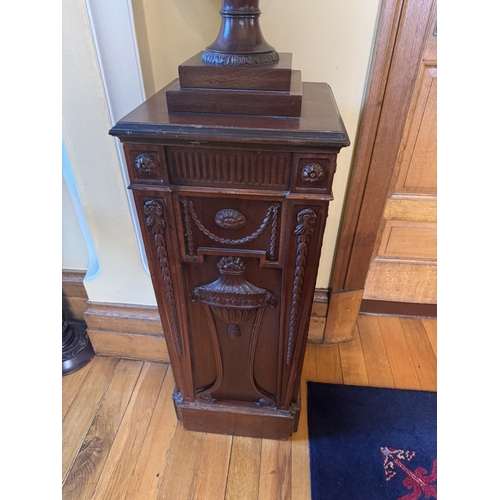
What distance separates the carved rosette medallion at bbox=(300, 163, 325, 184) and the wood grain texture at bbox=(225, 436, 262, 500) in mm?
960

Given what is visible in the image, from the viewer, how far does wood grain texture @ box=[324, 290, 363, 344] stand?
A: 1.50 m

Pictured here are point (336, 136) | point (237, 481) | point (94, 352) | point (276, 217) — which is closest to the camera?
point (336, 136)

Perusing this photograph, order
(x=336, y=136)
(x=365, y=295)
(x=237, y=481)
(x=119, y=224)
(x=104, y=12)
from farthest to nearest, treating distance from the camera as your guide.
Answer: (x=365, y=295) < (x=119, y=224) < (x=237, y=481) < (x=104, y=12) < (x=336, y=136)

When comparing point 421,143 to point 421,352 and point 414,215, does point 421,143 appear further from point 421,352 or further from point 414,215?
point 421,352

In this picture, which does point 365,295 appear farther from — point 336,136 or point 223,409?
point 336,136

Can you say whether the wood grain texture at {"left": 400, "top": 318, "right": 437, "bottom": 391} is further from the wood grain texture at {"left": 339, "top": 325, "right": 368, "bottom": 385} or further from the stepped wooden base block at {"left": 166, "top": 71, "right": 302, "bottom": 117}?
the stepped wooden base block at {"left": 166, "top": 71, "right": 302, "bottom": 117}

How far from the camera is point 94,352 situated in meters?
→ 1.57

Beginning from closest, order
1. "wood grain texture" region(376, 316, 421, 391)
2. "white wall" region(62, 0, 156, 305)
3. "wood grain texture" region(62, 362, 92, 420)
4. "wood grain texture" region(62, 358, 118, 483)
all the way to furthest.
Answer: "white wall" region(62, 0, 156, 305)
"wood grain texture" region(62, 358, 118, 483)
"wood grain texture" region(62, 362, 92, 420)
"wood grain texture" region(376, 316, 421, 391)

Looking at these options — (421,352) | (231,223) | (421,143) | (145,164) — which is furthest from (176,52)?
(421,352)

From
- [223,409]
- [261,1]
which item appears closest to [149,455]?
[223,409]

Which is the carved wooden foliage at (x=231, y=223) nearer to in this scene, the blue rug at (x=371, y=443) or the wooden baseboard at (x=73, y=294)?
the blue rug at (x=371, y=443)

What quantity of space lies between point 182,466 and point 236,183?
97cm

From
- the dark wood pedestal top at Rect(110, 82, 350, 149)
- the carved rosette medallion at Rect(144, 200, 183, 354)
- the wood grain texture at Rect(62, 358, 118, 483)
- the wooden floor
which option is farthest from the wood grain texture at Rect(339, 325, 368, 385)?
the dark wood pedestal top at Rect(110, 82, 350, 149)

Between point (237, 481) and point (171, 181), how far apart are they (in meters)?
0.97
